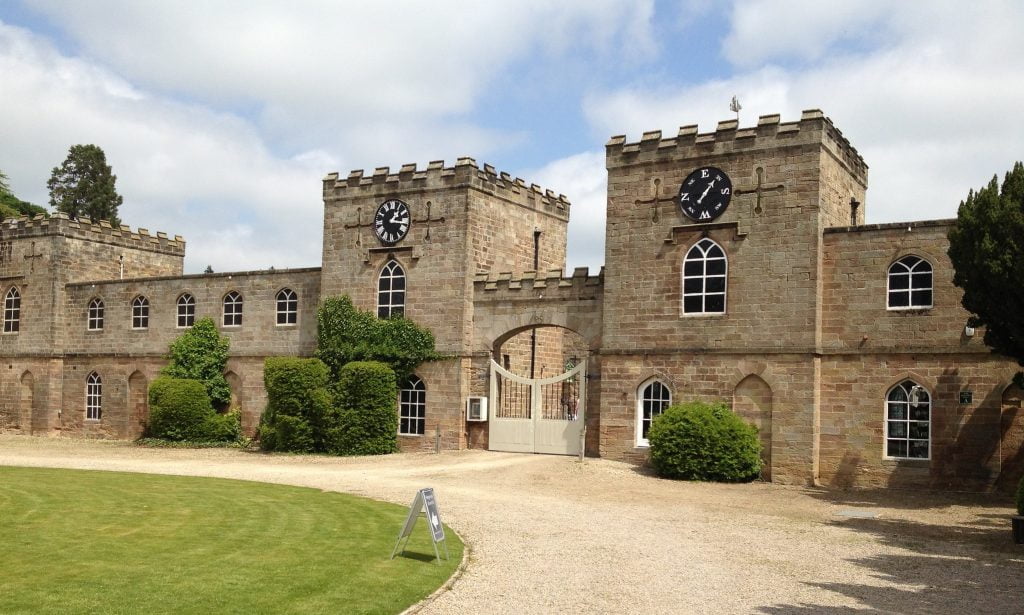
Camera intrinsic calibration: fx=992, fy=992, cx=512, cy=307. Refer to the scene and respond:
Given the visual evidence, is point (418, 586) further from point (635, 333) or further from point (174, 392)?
point (174, 392)

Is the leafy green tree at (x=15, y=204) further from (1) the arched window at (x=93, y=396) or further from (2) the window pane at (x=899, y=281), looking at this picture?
(2) the window pane at (x=899, y=281)

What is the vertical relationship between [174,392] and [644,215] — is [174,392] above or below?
below

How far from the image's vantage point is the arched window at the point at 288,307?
1203 inches

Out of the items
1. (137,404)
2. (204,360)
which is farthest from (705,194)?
(137,404)

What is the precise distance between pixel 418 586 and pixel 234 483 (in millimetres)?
10051

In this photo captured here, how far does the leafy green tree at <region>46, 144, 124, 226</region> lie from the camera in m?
53.4

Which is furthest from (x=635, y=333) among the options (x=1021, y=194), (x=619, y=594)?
(x=619, y=594)

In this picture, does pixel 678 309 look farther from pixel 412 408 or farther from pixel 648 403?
pixel 412 408

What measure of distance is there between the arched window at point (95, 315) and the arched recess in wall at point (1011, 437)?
2841cm

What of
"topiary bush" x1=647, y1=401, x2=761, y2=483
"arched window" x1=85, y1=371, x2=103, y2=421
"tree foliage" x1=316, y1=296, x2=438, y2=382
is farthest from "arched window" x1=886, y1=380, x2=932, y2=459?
"arched window" x1=85, y1=371, x2=103, y2=421

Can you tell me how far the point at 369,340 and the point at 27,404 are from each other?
1607cm

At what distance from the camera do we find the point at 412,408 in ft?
90.6

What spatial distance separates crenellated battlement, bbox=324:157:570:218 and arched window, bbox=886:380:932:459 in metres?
12.1

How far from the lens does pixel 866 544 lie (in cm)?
1409
